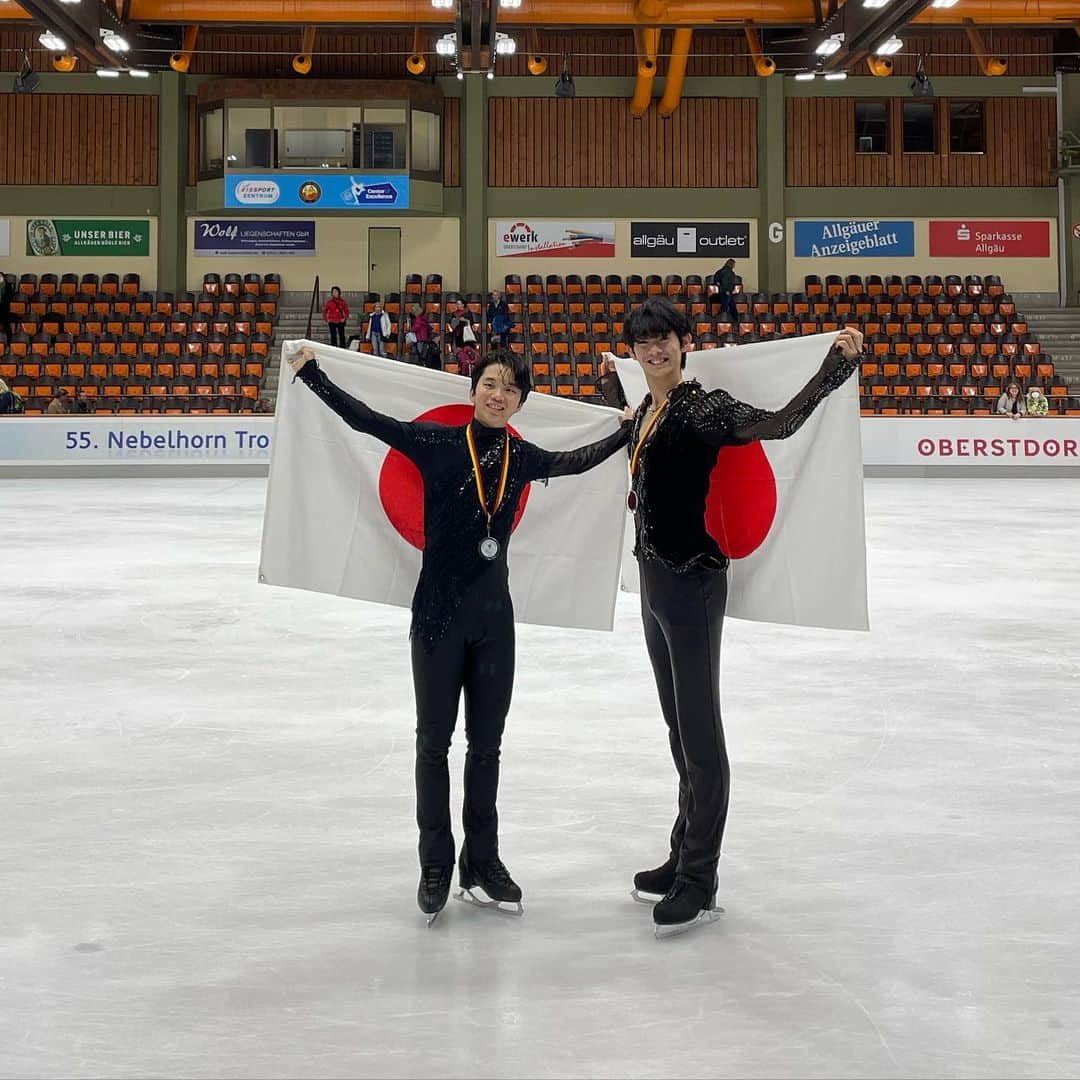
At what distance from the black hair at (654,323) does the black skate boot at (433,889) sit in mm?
1438

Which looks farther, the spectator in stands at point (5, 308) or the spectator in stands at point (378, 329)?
the spectator in stands at point (5, 308)

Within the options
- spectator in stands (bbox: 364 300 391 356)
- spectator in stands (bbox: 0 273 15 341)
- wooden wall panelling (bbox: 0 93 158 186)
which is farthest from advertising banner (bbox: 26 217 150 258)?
spectator in stands (bbox: 364 300 391 356)

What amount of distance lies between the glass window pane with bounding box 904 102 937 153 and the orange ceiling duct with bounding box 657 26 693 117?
5.39 metres

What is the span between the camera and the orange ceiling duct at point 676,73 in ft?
88.3

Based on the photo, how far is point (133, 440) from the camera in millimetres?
20938

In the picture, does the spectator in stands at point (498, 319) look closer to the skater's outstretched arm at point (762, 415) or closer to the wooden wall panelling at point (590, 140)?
the wooden wall panelling at point (590, 140)

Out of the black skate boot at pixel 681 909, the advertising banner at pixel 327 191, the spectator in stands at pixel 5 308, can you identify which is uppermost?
the advertising banner at pixel 327 191

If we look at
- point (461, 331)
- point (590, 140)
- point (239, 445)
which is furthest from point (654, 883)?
A: point (590, 140)

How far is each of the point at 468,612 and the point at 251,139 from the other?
91.4 feet

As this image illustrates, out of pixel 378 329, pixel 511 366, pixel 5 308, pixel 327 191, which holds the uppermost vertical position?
pixel 327 191

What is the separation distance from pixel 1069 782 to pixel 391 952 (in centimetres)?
268

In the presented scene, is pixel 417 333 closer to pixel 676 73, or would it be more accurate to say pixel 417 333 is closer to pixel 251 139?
pixel 251 139

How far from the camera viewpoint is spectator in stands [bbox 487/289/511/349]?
2566 centimetres

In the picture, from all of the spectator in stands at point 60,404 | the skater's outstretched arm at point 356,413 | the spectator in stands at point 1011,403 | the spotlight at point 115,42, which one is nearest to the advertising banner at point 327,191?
the spotlight at point 115,42
